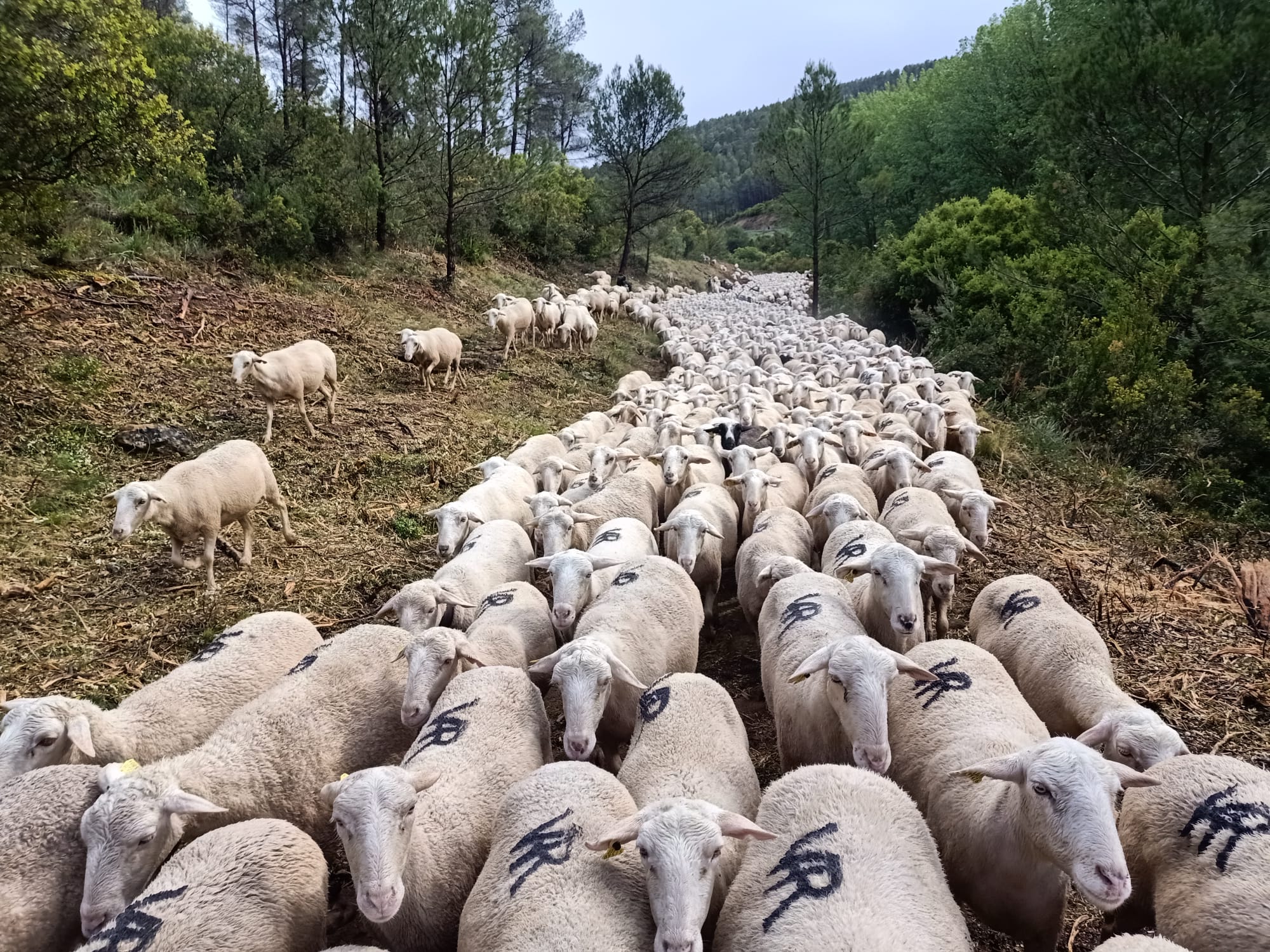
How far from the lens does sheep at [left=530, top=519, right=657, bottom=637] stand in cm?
517

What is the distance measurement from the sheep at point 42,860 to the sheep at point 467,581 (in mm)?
2068

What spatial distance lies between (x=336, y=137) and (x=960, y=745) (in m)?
22.5

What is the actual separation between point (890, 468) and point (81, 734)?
7413 millimetres

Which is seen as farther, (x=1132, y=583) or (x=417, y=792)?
(x=1132, y=583)

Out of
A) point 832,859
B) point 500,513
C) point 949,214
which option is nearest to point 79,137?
point 500,513

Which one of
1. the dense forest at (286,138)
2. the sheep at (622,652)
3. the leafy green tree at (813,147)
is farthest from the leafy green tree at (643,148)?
the sheep at (622,652)

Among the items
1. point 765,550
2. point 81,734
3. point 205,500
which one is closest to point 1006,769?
point 765,550

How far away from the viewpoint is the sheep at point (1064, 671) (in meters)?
3.45

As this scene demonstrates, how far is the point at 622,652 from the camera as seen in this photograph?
442 centimetres

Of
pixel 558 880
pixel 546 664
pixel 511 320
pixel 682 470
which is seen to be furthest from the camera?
pixel 511 320

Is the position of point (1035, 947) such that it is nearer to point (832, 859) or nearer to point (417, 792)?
point (832, 859)

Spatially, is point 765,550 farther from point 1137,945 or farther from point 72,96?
point 72,96

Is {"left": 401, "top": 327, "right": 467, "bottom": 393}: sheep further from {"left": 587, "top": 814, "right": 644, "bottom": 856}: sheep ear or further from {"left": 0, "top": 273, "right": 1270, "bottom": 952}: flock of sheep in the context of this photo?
{"left": 587, "top": 814, "right": 644, "bottom": 856}: sheep ear

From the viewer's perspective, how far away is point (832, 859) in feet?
8.57
